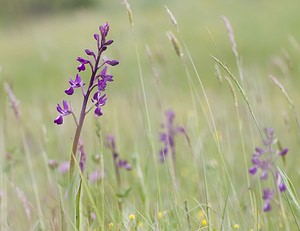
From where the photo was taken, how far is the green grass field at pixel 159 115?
2025mm

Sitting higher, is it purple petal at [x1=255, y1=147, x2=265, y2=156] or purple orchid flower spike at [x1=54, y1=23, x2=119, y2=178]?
purple orchid flower spike at [x1=54, y1=23, x2=119, y2=178]

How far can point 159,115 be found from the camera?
408 cm

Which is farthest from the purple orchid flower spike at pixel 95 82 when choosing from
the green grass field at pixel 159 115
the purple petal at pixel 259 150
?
the purple petal at pixel 259 150

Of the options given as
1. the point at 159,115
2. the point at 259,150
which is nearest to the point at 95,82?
the point at 259,150

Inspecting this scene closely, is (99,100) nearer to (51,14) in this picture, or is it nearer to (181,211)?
(181,211)

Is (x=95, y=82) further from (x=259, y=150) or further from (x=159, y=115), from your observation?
(x=159, y=115)

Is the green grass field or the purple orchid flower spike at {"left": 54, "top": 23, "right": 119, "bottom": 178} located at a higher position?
the purple orchid flower spike at {"left": 54, "top": 23, "right": 119, "bottom": 178}

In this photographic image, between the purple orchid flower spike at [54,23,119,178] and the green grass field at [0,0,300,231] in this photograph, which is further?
the green grass field at [0,0,300,231]

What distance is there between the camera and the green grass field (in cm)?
203

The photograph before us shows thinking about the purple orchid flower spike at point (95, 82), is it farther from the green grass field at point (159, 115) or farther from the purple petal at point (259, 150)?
the purple petal at point (259, 150)

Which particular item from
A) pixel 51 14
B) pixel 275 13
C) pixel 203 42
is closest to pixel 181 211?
pixel 203 42

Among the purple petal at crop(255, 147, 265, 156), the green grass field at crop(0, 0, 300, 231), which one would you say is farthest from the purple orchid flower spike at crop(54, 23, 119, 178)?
the purple petal at crop(255, 147, 265, 156)

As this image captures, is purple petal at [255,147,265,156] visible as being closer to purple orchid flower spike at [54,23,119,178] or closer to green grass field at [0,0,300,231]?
green grass field at [0,0,300,231]

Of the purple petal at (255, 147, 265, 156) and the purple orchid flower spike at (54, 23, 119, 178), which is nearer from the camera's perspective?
the purple orchid flower spike at (54, 23, 119, 178)
